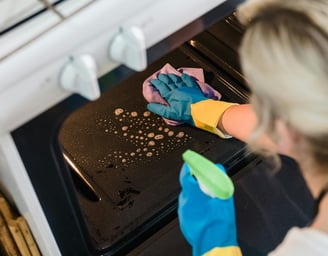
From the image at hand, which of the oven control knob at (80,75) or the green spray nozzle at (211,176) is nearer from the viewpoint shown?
the oven control knob at (80,75)

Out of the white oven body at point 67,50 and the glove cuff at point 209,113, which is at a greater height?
the white oven body at point 67,50

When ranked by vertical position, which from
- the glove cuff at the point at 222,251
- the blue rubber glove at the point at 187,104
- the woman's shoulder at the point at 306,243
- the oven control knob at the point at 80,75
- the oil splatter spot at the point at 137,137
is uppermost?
the oven control knob at the point at 80,75

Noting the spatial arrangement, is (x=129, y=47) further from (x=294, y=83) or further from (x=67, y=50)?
(x=294, y=83)

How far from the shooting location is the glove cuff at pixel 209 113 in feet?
4.11

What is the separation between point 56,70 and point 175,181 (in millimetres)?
589

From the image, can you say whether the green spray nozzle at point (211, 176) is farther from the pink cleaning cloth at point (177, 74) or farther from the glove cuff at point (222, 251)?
the pink cleaning cloth at point (177, 74)

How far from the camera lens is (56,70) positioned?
0.70 metres

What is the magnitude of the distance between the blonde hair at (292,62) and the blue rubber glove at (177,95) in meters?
0.52

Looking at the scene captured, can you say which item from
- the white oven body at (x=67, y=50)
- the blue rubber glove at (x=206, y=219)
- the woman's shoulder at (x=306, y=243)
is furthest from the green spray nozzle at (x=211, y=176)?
the white oven body at (x=67, y=50)

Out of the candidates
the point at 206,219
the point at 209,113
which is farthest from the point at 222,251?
the point at 209,113

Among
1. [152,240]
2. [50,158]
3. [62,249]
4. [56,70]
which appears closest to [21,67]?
[56,70]

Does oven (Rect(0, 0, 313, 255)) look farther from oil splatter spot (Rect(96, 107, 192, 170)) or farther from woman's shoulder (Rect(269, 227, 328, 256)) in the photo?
woman's shoulder (Rect(269, 227, 328, 256))

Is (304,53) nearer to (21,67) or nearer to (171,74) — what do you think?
(21,67)

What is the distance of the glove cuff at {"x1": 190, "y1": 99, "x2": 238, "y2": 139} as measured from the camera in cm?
125
